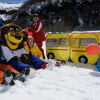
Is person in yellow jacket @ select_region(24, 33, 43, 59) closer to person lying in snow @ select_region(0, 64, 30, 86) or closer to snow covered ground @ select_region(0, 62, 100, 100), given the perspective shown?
snow covered ground @ select_region(0, 62, 100, 100)

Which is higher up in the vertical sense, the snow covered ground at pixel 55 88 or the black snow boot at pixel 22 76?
the black snow boot at pixel 22 76

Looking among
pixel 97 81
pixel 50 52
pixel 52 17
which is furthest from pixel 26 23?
pixel 97 81

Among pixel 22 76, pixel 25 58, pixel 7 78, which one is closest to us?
pixel 7 78

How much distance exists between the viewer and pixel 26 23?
19.7m

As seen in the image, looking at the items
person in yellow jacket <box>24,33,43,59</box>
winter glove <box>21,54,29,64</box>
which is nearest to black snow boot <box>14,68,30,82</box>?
winter glove <box>21,54,29,64</box>

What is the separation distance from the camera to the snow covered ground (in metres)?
1.99

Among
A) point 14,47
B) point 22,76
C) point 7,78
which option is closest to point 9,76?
point 7,78

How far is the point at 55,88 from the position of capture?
2271 millimetres

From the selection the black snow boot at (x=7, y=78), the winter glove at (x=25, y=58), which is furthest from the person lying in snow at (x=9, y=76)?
the winter glove at (x=25, y=58)

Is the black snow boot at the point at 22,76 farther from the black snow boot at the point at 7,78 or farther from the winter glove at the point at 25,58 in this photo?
the winter glove at the point at 25,58

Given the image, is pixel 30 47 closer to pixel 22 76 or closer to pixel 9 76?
pixel 22 76

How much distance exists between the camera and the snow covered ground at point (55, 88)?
6.53 ft

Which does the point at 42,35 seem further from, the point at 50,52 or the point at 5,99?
the point at 5,99

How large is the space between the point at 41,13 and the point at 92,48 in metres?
16.4
